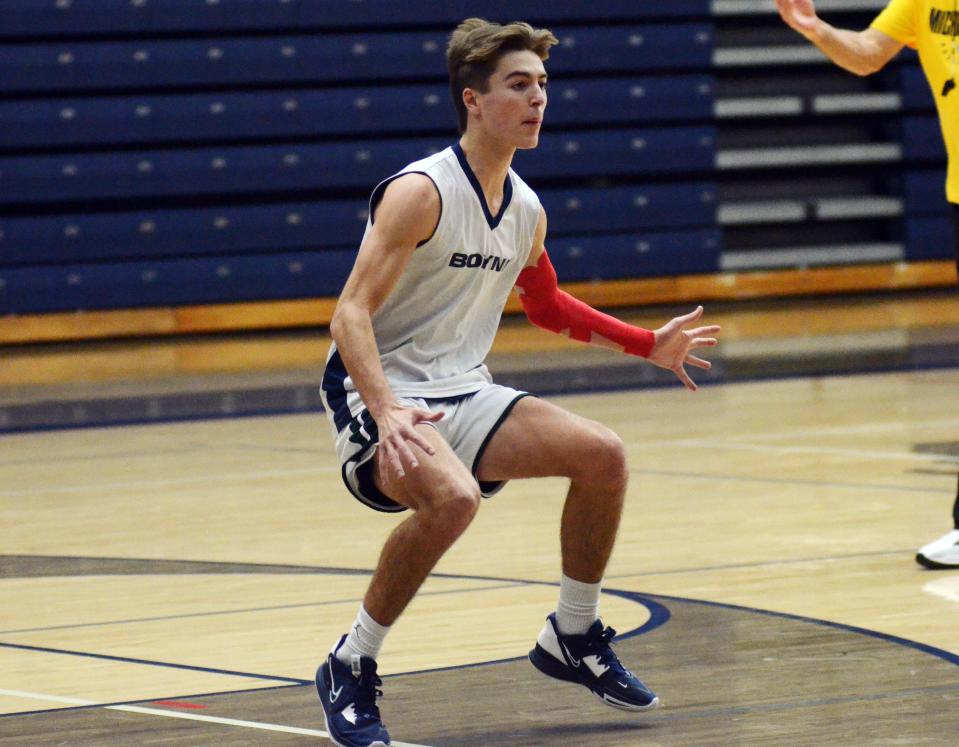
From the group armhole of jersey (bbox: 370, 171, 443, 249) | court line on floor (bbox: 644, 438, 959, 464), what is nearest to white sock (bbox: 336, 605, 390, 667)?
armhole of jersey (bbox: 370, 171, 443, 249)

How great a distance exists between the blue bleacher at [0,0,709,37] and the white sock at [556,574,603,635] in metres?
9.37

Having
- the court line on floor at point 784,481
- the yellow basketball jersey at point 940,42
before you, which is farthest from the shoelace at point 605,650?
the court line on floor at point 784,481

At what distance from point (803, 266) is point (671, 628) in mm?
10306

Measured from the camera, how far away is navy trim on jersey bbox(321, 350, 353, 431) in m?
3.21

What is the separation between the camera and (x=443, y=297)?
3238 mm

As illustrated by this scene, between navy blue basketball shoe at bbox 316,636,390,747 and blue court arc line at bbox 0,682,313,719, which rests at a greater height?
navy blue basketball shoe at bbox 316,636,390,747

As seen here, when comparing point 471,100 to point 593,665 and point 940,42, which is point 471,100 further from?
point 940,42

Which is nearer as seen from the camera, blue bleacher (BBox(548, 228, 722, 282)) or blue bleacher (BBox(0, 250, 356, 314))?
blue bleacher (BBox(0, 250, 356, 314))

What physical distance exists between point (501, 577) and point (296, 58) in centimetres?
859

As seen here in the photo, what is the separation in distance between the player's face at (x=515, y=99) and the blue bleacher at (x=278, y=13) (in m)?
9.19

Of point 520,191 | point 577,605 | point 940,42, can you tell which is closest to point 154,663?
point 577,605

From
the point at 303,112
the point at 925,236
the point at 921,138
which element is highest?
the point at 303,112

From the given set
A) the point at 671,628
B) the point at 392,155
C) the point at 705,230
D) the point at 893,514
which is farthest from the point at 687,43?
the point at 671,628

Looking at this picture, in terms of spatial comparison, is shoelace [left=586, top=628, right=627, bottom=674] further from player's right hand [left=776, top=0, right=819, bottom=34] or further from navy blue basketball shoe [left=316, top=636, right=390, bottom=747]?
player's right hand [left=776, top=0, right=819, bottom=34]
